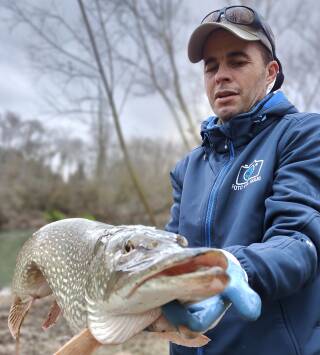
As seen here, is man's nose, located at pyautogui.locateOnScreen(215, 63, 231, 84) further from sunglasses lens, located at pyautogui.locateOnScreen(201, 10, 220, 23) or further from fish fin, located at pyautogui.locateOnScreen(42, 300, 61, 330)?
fish fin, located at pyautogui.locateOnScreen(42, 300, 61, 330)

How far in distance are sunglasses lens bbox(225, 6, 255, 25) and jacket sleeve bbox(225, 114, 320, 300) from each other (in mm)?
581

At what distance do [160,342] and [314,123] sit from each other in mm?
4435

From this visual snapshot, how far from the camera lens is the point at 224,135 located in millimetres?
1949

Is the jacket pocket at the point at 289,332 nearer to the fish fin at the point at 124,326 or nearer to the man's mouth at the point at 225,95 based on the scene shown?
the fish fin at the point at 124,326

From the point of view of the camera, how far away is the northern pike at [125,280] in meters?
1.15

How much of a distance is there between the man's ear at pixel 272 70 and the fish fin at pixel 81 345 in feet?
4.85

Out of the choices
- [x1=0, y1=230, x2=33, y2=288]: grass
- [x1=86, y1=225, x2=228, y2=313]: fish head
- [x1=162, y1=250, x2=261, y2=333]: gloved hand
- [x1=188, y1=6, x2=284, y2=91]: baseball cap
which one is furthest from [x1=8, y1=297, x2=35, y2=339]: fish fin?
[x1=0, y1=230, x2=33, y2=288]: grass

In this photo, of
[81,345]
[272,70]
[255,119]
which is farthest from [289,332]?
[272,70]

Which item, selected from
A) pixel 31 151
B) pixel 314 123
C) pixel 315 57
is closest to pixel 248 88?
pixel 314 123

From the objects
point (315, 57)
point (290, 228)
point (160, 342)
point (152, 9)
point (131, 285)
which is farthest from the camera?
point (315, 57)

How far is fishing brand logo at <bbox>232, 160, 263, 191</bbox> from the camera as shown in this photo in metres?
1.74

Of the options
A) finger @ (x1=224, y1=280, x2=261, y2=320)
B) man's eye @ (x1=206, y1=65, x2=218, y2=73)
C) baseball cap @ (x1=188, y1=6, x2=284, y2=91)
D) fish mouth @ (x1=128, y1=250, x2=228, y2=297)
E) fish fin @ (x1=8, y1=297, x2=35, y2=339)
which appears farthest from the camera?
fish fin @ (x1=8, y1=297, x2=35, y2=339)

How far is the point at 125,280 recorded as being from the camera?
132cm

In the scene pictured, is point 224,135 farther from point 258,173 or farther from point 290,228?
point 290,228
